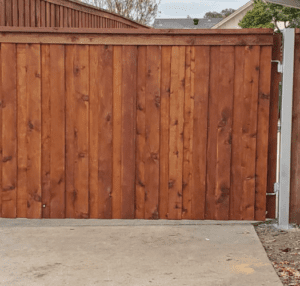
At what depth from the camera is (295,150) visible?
15.9 feet

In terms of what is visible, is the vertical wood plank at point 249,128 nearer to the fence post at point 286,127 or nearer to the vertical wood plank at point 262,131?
the vertical wood plank at point 262,131

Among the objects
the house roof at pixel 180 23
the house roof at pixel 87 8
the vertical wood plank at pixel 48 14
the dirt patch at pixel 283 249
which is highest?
the house roof at pixel 180 23

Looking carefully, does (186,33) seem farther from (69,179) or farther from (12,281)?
(12,281)

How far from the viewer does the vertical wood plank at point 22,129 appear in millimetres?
4895

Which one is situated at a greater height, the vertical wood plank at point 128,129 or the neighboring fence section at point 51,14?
the neighboring fence section at point 51,14

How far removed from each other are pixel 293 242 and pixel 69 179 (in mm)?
2166

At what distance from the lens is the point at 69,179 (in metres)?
4.98

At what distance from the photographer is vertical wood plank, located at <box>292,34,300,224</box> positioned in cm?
477

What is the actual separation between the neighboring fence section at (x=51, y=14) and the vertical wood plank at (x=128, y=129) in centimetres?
385

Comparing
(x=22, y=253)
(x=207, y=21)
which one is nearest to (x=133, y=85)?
(x=22, y=253)

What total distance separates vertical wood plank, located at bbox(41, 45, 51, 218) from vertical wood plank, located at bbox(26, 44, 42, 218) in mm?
38

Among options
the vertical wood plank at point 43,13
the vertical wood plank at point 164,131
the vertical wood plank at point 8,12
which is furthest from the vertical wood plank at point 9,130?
the vertical wood plank at point 43,13

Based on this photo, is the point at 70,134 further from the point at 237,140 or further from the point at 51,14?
the point at 51,14

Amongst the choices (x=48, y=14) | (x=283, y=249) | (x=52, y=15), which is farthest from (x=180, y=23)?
(x=283, y=249)
